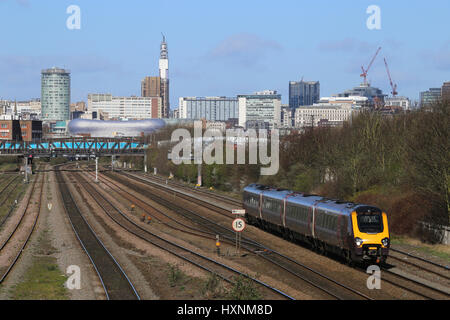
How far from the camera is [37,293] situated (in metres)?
23.4

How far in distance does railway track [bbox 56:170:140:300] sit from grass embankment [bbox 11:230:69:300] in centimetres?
155

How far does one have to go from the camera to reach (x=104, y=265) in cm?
2894

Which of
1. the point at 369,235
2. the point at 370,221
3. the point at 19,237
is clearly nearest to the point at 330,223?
the point at 370,221

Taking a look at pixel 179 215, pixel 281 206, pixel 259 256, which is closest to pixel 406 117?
pixel 179 215

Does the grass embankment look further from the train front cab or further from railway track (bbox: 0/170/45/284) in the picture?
the train front cab

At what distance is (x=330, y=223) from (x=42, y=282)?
1275 cm

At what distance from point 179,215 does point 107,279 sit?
2695 cm

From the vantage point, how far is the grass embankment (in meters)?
22.9

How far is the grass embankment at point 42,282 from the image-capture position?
22927 mm

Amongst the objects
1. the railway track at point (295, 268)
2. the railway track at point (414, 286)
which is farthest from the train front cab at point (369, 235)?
the railway track at point (295, 268)

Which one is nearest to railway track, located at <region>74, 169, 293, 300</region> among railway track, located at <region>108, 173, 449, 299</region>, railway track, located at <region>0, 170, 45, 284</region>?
railway track, located at <region>108, 173, 449, 299</region>

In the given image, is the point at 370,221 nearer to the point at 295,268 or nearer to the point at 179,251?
the point at 295,268

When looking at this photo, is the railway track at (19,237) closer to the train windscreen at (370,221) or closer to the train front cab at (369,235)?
the train front cab at (369,235)

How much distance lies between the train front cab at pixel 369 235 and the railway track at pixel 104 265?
946 centimetres
